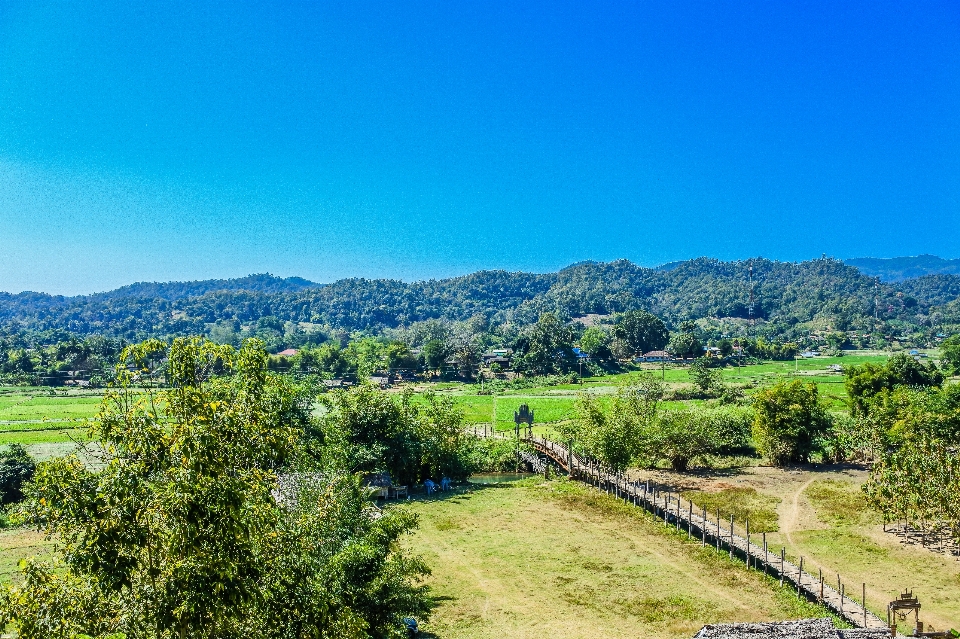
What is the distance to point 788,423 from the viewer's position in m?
42.8

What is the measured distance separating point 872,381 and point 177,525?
59.8 m

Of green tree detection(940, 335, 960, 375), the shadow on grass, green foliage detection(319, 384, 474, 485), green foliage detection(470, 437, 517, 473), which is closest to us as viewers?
the shadow on grass

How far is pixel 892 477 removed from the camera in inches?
1176

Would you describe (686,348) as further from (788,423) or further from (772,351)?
(788,423)

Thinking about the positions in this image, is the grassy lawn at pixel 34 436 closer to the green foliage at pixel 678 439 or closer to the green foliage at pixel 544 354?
the green foliage at pixel 678 439

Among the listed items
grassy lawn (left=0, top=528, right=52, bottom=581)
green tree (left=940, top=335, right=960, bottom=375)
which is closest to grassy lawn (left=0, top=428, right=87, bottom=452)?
grassy lawn (left=0, top=528, right=52, bottom=581)

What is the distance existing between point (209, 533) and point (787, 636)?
53.0 ft

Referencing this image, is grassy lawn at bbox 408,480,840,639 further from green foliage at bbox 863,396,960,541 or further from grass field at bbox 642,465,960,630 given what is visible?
green foliage at bbox 863,396,960,541

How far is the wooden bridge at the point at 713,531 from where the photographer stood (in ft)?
69.1

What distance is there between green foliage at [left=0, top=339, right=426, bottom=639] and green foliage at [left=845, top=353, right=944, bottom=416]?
53923mm

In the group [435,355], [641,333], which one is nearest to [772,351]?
[641,333]

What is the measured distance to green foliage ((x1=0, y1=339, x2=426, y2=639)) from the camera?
6879mm

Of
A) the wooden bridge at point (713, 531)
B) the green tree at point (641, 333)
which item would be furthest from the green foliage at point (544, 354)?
the wooden bridge at point (713, 531)

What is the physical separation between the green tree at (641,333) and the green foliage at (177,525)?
128814mm
